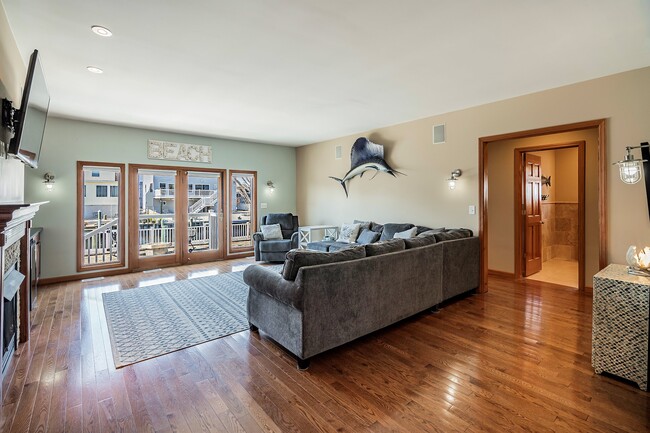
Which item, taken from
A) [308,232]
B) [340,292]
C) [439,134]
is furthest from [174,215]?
[439,134]

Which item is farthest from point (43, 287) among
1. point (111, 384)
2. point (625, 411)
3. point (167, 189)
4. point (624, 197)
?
point (624, 197)

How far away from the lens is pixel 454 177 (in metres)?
4.95

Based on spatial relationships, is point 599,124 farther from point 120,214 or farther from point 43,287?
point 43,287

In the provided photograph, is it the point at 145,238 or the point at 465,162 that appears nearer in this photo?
the point at 465,162

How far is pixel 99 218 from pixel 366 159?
5.14m

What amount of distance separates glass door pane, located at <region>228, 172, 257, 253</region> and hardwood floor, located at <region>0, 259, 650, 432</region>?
4.16 meters

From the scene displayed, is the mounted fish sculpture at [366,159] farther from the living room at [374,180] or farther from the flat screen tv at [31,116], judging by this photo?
the flat screen tv at [31,116]

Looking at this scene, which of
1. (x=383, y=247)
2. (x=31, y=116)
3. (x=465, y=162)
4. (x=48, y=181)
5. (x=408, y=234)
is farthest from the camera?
(x=48, y=181)

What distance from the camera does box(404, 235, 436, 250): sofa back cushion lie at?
353 centimetres

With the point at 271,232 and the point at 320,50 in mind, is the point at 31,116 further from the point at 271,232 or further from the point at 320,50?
the point at 271,232

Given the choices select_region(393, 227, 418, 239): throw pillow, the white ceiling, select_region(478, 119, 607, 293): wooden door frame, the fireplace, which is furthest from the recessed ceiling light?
select_region(478, 119, 607, 293): wooden door frame

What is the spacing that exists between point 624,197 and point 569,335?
1665 millimetres

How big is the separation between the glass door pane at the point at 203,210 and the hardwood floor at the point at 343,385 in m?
3.59

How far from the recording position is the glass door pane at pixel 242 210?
7473mm
